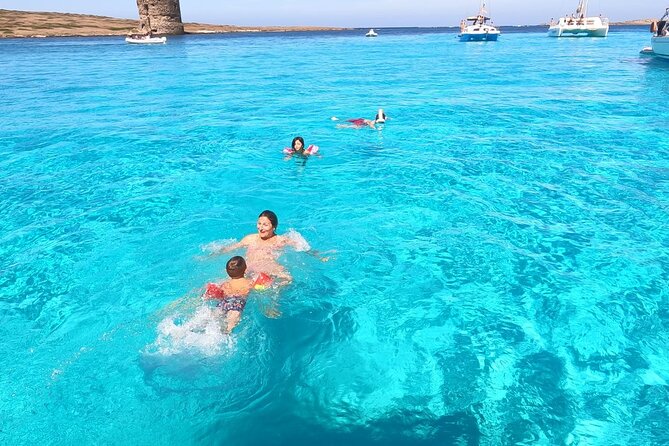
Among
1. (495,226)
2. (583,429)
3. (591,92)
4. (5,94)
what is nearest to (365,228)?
(495,226)

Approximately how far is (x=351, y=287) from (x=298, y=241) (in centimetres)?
146

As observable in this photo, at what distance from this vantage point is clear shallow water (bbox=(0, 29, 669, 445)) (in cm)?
468

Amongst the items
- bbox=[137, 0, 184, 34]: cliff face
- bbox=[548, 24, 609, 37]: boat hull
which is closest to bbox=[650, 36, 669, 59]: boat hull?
bbox=[548, 24, 609, 37]: boat hull

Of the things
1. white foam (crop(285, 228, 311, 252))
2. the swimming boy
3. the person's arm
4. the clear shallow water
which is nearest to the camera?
the clear shallow water

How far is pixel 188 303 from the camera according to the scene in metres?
6.30

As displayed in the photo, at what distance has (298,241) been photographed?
7.82 meters

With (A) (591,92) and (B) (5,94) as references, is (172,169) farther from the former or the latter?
(A) (591,92)

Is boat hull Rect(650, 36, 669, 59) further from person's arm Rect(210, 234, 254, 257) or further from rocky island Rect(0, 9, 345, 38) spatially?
rocky island Rect(0, 9, 345, 38)

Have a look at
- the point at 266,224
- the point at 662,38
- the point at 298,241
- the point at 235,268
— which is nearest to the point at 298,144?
the point at 298,241

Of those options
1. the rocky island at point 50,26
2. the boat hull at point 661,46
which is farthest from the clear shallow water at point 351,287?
the rocky island at point 50,26

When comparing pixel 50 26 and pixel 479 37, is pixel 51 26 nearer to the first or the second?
pixel 50 26

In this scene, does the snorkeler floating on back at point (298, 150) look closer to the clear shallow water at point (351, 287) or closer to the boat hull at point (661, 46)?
the clear shallow water at point (351, 287)

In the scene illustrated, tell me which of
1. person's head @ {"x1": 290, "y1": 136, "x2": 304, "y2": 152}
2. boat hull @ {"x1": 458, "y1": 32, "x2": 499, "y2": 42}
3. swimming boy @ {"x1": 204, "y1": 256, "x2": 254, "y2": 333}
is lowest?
swimming boy @ {"x1": 204, "y1": 256, "x2": 254, "y2": 333}

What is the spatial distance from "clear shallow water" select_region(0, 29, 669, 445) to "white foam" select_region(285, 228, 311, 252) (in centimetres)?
31
